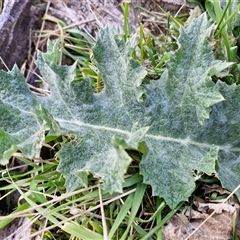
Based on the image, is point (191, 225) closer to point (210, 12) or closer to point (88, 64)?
point (88, 64)

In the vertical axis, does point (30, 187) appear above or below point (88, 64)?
below

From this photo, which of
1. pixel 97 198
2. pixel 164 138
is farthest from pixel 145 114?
pixel 97 198

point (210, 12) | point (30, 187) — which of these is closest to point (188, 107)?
point (210, 12)

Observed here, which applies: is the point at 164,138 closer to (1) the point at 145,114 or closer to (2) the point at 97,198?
(1) the point at 145,114

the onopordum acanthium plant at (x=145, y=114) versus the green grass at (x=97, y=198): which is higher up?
the onopordum acanthium plant at (x=145, y=114)

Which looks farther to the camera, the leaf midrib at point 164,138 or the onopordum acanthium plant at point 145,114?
the leaf midrib at point 164,138
